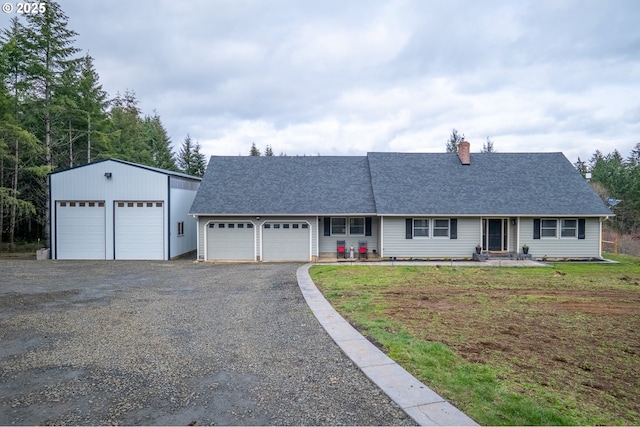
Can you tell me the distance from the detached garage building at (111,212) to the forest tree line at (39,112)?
1831 millimetres

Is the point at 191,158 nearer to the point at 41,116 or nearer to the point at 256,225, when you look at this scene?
the point at 41,116

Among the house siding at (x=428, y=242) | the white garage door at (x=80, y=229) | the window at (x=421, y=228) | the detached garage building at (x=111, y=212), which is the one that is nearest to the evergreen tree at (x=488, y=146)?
the house siding at (x=428, y=242)

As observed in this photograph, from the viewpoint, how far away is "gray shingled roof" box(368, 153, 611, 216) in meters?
18.3

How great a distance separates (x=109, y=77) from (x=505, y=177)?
29762 millimetres

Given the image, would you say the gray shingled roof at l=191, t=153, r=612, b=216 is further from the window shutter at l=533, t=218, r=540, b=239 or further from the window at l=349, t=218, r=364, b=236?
the window at l=349, t=218, r=364, b=236

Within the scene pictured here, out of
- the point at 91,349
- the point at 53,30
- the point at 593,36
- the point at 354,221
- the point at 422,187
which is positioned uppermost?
the point at 53,30

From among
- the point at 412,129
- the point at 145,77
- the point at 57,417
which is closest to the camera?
the point at 57,417

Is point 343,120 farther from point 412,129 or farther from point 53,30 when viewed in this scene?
point 53,30

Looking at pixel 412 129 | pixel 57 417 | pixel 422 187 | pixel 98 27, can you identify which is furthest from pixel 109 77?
pixel 57 417

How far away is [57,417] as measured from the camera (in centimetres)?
386

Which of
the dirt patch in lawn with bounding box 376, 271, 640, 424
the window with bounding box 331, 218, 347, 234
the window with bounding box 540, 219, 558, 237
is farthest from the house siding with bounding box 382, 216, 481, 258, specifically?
the dirt patch in lawn with bounding box 376, 271, 640, 424

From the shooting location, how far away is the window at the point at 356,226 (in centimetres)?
1961

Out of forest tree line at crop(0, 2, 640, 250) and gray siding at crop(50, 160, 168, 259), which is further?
forest tree line at crop(0, 2, 640, 250)

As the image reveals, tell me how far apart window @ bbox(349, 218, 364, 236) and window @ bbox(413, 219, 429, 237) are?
2562 millimetres
